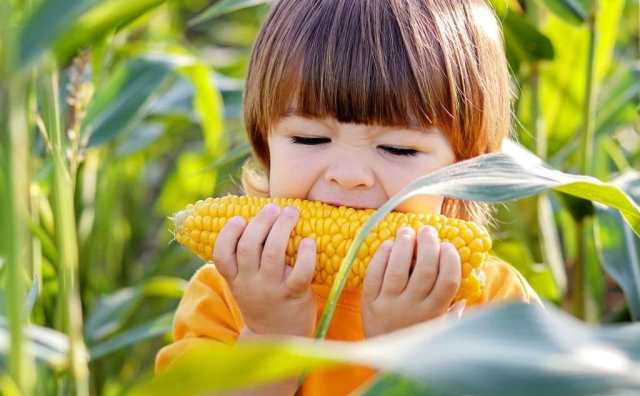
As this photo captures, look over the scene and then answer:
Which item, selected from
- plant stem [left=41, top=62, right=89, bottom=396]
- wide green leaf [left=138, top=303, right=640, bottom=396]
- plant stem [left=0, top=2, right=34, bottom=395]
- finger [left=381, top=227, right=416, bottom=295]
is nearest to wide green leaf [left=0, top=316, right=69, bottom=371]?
plant stem [left=41, top=62, right=89, bottom=396]

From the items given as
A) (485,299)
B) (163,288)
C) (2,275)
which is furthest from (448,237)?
(163,288)

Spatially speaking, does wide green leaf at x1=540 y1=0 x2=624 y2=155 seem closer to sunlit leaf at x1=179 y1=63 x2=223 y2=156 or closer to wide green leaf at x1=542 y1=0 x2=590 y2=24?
wide green leaf at x1=542 y1=0 x2=590 y2=24

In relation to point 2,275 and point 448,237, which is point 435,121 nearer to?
point 448,237

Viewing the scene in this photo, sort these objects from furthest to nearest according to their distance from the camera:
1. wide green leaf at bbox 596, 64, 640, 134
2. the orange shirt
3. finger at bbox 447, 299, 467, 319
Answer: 1. wide green leaf at bbox 596, 64, 640, 134
2. the orange shirt
3. finger at bbox 447, 299, 467, 319

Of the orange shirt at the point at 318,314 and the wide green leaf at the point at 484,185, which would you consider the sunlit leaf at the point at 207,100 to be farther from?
the wide green leaf at the point at 484,185

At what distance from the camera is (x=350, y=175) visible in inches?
54.2

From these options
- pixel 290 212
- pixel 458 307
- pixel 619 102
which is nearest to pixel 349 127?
pixel 290 212

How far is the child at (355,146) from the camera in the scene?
1.28 meters

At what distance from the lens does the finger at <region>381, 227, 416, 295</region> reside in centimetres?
124

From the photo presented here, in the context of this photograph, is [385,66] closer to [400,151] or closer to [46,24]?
[400,151]

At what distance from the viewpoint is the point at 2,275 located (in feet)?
5.28

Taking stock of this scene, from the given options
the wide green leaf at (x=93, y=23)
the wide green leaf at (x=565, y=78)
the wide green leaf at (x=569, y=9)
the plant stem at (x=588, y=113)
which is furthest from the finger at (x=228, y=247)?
the wide green leaf at (x=565, y=78)

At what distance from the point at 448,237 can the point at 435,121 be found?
221 millimetres

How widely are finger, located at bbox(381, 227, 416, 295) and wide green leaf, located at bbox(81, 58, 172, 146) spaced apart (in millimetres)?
745
